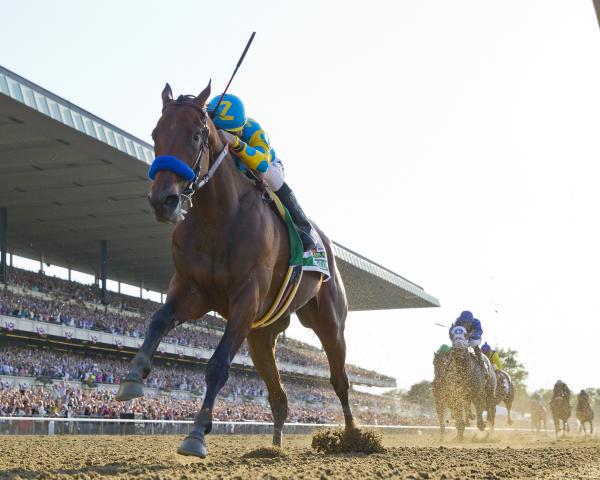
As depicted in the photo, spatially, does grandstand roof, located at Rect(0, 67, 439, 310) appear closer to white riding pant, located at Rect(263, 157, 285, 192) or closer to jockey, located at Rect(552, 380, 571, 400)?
jockey, located at Rect(552, 380, 571, 400)

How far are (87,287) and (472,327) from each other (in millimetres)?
28036

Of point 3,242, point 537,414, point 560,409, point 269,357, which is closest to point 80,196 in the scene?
point 3,242

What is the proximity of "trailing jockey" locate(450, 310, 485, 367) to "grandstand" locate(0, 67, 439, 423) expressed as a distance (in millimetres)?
10965

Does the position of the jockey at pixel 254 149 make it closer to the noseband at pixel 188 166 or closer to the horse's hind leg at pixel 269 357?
the noseband at pixel 188 166

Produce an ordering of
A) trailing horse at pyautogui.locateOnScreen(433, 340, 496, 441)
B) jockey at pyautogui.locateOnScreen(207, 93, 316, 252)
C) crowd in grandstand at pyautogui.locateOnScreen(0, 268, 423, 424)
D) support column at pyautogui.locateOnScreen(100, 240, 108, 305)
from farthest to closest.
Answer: support column at pyautogui.locateOnScreen(100, 240, 108, 305) < crowd in grandstand at pyautogui.locateOnScreen(0, 268, 423, 424) < trailing horse at pyautogui.locateOnScreen(433, 340, 496, 441) < jockey at pyautogui.locateOnScreen(207, 93, 316, 252)

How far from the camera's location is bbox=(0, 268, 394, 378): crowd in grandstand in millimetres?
33156

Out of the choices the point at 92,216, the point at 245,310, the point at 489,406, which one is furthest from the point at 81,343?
the point at 245,310

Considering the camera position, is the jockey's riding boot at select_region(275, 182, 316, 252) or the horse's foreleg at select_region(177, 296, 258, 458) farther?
the jockey's riding boot at select_region(275, 182, 316, 252)

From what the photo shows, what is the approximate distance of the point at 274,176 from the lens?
7965 mm

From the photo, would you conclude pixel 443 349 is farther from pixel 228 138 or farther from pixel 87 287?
pixel 87 287

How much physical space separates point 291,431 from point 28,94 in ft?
41.9

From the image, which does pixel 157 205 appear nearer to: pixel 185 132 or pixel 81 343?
pixel 185 132

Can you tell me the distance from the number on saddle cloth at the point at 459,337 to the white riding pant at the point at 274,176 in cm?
1104

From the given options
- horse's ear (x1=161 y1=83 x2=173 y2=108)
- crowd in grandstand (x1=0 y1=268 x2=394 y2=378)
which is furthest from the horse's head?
crowd in grandstand (x1=0 y1=268 x2=394 y2=378)
